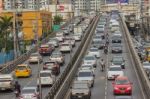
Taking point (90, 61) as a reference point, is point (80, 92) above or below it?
above

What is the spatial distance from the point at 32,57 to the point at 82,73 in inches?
667

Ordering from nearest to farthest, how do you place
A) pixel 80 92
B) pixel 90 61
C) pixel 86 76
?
pixel 80 92 < pixel 86 76 < pixel 90 61

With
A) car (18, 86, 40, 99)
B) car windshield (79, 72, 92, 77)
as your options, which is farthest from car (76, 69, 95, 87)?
car (18, 86, 40, 99)

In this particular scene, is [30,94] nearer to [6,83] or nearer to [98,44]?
[6,83]

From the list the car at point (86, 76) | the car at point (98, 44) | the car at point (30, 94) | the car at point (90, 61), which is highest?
the car at point (30, 94)

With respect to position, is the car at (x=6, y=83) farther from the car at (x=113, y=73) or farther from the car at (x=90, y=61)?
the car at (x=90, y=61)

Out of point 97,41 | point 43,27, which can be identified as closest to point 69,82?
point 97,41

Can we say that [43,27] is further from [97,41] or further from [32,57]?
[32,57]

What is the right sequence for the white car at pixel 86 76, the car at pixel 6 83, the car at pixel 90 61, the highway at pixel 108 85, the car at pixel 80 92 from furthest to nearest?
the car at pixel 90 61, the white car at pixel 86 76, the car at pixel 6 83, the highway at pixel 108 85, the car at pixel 80 92

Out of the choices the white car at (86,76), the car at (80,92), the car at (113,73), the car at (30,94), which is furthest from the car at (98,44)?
the car at (30,94)

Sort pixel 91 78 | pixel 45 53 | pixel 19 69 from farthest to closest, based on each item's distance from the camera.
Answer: pixel 45 53
pixel 19 69
pixel 91 78

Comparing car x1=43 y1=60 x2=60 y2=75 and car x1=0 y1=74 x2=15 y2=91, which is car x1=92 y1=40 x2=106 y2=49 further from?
car x1=0 y1=74 x2=15 y2=91

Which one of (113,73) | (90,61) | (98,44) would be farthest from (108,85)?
(98,44)

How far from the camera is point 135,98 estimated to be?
39.2 meters
